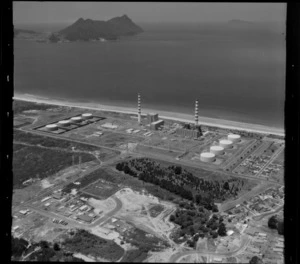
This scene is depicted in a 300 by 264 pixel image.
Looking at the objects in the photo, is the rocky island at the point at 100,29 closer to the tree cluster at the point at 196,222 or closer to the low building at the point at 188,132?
the low building at the point at 188,132

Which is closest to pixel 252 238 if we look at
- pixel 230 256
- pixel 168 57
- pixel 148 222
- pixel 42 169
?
pixel 230 256

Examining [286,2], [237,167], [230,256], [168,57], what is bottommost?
[230,256]

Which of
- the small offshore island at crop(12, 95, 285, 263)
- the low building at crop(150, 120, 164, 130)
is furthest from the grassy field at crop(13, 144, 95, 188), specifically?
the low building at crop(150, 120, 164, 130)

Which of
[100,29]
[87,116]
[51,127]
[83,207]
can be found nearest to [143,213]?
[83,207]

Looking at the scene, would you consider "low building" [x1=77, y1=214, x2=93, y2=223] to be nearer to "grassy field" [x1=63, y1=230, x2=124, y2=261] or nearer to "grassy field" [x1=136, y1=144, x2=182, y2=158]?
"grassy field" [x1=63, y1=230, x2=124, y2=261]

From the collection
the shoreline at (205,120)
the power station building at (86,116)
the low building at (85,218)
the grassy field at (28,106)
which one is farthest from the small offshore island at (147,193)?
the grassy field at (28,106)

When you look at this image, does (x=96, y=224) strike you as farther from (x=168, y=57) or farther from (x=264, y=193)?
(x=168, y=57)
